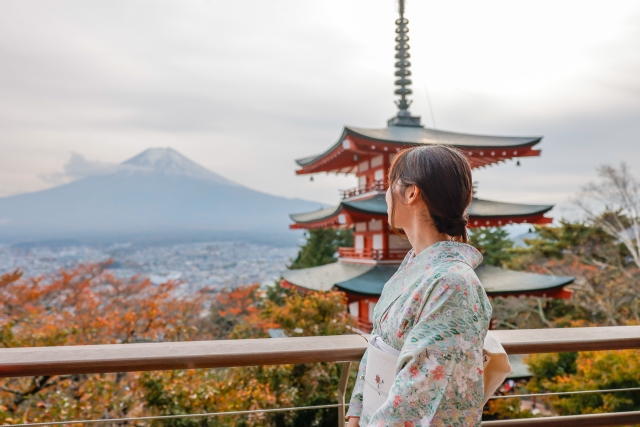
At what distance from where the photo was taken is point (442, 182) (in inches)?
34.8

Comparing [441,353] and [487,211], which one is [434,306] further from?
[487,211]

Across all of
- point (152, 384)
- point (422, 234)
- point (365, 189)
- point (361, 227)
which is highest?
point (422, 234)

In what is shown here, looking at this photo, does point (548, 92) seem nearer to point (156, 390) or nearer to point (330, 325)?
point (330, 325)

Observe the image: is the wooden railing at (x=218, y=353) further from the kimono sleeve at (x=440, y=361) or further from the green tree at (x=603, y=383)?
the green tree at (x=603, y=383)

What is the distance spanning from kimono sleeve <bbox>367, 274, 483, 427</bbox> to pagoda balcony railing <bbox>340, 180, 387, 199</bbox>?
736cm

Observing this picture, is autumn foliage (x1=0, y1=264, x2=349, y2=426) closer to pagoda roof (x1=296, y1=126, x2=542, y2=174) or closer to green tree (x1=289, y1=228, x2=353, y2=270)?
pagoda roof (x1=296, y1=126, x2=542, y2=174)

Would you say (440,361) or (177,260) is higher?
(440,361)

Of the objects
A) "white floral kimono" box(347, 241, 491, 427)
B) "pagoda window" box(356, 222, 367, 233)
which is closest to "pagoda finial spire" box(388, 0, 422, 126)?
"pagoda window" box(356, 222, 367, 233)

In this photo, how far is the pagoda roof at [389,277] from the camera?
7781 millimetres

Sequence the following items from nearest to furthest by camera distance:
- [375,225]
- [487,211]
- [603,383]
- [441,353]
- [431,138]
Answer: [441,353]
[603,383]
[375,225]
[487,211]
[431,138]

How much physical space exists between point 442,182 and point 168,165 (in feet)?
240

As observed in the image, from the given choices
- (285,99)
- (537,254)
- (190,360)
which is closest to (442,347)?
(190,360)

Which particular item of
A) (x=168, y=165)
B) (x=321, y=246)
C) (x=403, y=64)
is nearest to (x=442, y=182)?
(x=403, y=64)

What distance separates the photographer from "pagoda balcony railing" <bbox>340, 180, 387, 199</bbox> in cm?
837
